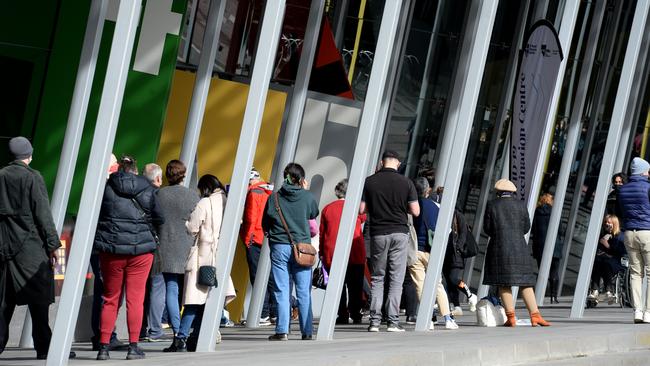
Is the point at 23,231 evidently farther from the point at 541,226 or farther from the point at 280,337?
→ the point at 541,226

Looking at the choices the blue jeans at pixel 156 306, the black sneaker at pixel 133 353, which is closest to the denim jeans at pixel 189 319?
the black sneaker at pixel 133 353

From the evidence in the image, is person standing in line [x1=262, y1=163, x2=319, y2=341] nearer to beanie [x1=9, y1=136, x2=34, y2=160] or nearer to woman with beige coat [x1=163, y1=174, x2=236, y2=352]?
woman with beige coat [x1=163, y1=174, x2=236, y2=352]

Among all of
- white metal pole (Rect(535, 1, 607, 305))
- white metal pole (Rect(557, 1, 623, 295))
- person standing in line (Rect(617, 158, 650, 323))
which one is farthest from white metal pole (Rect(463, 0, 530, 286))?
person standing in line (Rect(617, 158, 650, 323))

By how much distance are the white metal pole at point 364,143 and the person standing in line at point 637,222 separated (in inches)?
170

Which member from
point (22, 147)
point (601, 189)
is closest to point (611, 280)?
point (601, 189)

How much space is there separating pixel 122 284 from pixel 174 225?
164cm

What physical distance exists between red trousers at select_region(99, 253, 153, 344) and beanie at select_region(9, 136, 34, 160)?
39.6 inches

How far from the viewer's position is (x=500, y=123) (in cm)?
2550

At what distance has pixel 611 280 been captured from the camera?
78.2 feet

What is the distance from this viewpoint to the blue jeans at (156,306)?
566 inches

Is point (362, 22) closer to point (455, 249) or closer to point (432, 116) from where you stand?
point (432, 116)

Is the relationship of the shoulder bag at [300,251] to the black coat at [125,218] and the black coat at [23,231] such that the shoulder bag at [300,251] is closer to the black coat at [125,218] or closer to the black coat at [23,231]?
the black coat at [125,218]

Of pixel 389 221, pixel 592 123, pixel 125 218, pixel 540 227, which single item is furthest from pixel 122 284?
pixel 592 123

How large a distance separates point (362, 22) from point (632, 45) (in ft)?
18.3
